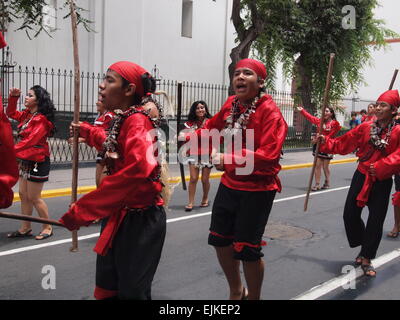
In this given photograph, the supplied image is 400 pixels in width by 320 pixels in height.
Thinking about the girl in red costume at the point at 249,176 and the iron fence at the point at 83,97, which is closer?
the girl in red costume at the point at 249,176

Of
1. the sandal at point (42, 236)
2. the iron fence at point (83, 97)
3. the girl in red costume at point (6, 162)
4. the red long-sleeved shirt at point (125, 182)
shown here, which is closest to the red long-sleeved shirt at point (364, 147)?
the red long-sleeved shirt at point (125, 182)

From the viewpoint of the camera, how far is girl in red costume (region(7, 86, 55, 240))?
5785 mm

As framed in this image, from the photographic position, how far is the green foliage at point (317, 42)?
20.2m

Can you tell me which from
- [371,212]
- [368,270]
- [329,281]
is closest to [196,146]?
[329,281]

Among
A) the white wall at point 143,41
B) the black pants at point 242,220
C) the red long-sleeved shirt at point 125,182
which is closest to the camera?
the red long-sleeved shirt at point 125,182

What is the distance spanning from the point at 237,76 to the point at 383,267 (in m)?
3.20

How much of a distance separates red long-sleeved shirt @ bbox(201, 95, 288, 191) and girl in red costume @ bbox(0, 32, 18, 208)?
5.01 feet

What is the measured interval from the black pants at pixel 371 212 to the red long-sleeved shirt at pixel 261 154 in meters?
1.80

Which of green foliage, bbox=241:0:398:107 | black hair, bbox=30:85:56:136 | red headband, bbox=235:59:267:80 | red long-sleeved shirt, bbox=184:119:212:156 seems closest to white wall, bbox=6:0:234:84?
green foliage, bbox=241:0:398:107

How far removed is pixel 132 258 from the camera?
286 centimetres

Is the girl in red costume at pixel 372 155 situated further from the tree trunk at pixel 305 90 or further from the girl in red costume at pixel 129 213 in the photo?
the tree trunk at pixel 305 90

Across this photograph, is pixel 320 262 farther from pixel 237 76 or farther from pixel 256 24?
pixel 256 24

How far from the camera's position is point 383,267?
554 centimetres
